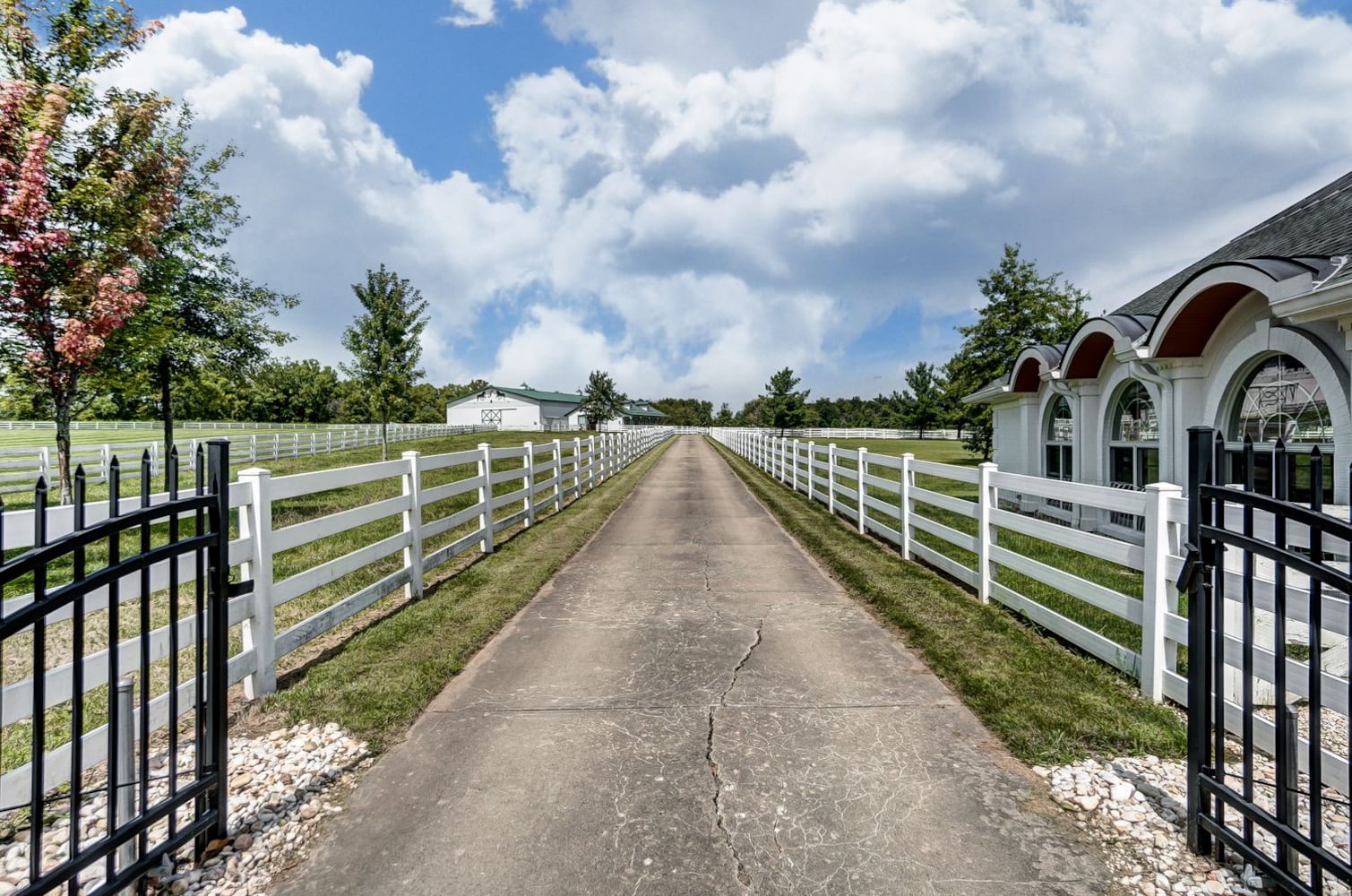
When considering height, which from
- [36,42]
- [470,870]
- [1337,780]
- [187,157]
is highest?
[36,42]

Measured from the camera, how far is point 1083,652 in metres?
4.78

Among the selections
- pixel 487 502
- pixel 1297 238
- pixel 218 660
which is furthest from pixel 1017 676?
pixel 1297 238

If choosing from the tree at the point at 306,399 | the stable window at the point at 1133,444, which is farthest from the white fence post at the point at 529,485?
the tree at the point at 306,399

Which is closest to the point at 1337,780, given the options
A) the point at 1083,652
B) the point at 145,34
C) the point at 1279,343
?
the point at 1083,652

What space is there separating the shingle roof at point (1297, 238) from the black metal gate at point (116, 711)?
895 cm

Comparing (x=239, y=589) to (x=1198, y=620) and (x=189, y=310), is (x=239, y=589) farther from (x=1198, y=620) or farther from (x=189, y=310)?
(x=189, y=310)

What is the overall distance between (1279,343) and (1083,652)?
16.1 feet

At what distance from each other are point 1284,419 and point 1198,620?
6.46m

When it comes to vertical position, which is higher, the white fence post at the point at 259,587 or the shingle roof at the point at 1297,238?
the shingle roof at the point at 1297,238

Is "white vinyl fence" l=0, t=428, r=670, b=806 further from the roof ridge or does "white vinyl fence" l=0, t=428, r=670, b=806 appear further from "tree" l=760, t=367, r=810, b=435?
"tree" l=760, t=367, r=810, b=435

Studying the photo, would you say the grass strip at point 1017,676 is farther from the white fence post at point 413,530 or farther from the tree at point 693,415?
the tree at point 693,415

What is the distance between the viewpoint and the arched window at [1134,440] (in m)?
9.89

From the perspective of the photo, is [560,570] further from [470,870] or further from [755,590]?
[470,870]

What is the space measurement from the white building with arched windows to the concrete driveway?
96.1 inches
